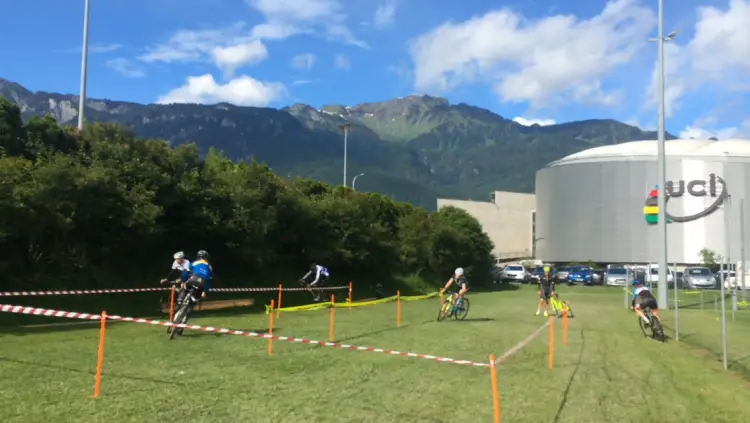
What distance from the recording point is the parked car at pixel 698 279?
5062 cm

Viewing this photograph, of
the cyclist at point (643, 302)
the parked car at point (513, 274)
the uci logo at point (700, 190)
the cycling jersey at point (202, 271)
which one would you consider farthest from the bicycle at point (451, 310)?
the uci logo at point (700, 190)

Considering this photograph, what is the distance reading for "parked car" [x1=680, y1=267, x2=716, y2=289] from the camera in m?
50.6

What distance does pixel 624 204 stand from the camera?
112 m

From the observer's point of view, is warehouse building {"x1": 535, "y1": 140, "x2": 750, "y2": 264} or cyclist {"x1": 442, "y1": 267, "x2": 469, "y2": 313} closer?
cyclist {"x1": 442, "y1": 267, "x2": 469, "y2": 313}

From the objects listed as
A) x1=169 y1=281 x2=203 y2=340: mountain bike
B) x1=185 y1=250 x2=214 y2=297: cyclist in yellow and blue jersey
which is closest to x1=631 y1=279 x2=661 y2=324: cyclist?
x1=185 y1=250 x2=214 y2=297: cyclist in yellow and blue jersey

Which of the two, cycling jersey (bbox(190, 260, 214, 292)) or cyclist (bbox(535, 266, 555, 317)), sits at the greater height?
cycling jersey (bbox(190, 260, 214, 292))

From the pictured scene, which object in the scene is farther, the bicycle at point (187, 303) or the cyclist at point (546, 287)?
the cyclist at point (546, 287)

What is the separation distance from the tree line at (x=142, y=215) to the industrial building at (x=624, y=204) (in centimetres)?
8133

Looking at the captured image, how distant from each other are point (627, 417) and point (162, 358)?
23.7 ft

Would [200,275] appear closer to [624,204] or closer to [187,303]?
[187,303]

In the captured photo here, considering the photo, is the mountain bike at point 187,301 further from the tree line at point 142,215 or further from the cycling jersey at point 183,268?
the tree line at point 142,215

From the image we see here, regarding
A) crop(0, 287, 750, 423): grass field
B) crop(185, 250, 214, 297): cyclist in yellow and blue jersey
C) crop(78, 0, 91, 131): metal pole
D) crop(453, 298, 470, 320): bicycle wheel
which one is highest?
crop(78, 0, 91, 131): metal pole

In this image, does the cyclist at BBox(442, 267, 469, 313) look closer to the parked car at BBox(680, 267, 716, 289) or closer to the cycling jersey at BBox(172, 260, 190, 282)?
the cycling jersey at BBox(172, 260, 190, 282)

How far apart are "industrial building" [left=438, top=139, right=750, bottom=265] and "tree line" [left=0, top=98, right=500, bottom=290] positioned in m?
81.3
